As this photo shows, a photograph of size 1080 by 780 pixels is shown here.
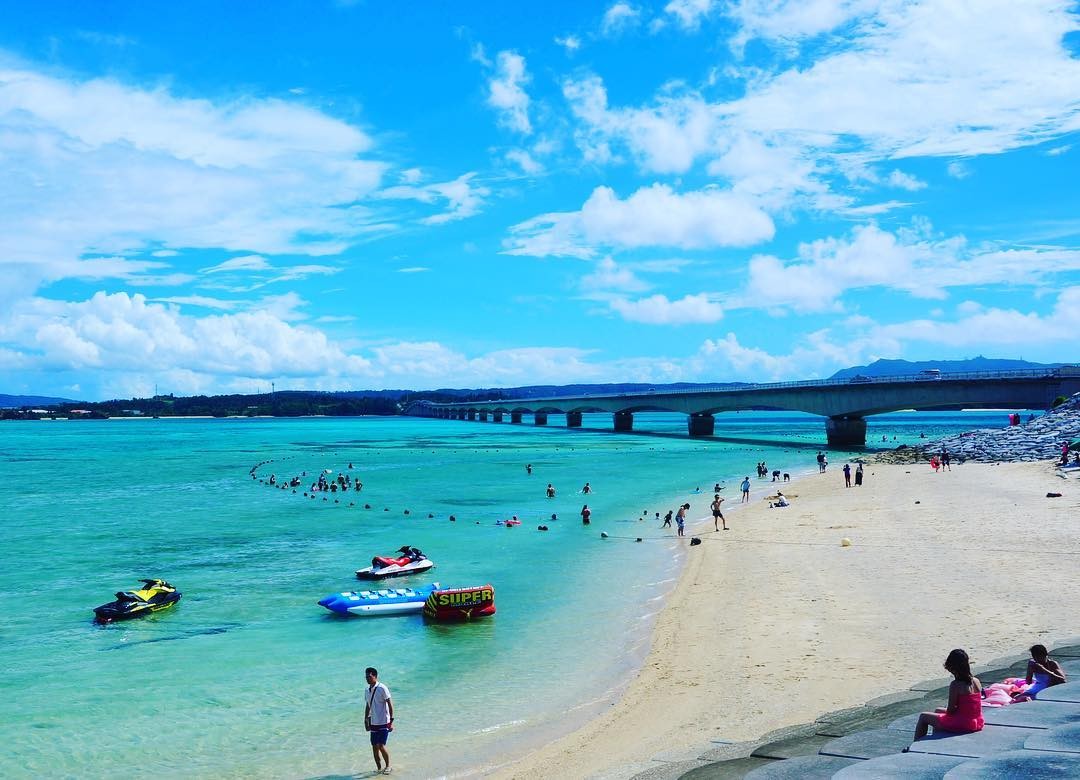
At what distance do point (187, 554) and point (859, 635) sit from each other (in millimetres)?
32350

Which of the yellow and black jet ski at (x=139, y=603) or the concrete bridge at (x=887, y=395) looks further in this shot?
the concrete bridge at (x=887, y=395)

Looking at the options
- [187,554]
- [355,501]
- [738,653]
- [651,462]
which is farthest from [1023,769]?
[651,462]

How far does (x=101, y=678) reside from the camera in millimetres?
21125

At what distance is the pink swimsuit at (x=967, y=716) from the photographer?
10438 millimetres

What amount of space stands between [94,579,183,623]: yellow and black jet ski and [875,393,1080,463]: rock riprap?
6232 centimetres

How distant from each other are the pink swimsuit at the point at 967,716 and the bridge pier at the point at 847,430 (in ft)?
342

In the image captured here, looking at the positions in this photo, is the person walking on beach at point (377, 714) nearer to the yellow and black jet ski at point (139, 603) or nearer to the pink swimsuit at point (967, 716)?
the pink swimsuit at point (967, 716)

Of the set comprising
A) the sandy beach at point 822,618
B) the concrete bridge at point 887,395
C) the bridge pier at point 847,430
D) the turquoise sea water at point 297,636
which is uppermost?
the concrete bridge at point 887,395

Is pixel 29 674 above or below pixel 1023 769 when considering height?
below

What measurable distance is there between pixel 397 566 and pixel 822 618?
17484 millimetres

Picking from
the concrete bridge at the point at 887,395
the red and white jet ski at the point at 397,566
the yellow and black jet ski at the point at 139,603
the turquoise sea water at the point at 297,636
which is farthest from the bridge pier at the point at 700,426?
the yellow and black jet ski at the point at 139,603

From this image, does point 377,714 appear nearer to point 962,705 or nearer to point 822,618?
point 962,705

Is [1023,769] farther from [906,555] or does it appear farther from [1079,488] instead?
[1079,488]

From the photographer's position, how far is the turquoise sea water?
16625 millimetres
